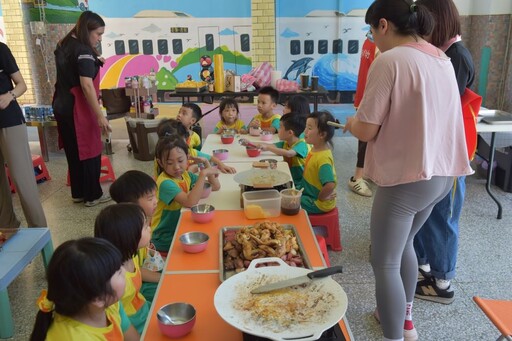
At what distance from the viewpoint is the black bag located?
18.7 feet

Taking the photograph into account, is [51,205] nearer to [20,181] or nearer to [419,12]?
[20,181]

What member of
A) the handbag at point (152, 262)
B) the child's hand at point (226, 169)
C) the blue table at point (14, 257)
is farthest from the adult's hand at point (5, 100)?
the handbag at point (152, 262)

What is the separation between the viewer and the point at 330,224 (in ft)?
9.31

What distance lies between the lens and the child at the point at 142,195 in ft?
6.07

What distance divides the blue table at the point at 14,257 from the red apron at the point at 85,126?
143 centimetres

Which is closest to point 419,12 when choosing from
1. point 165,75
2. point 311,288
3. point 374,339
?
point 311,288

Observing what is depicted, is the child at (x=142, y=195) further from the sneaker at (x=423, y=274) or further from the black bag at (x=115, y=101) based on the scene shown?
the black bag at (x=115, y=101)

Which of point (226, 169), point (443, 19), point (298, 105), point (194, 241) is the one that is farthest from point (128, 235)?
point (298, 105)

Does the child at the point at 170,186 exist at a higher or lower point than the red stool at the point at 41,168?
higher

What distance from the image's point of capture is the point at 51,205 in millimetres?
3979

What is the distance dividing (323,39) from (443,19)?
5763 millimetres

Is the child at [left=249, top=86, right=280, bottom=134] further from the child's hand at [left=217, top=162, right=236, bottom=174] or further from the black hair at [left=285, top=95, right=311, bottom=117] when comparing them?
the child's hand at [left=217, top=162, right=236, bottom=174]

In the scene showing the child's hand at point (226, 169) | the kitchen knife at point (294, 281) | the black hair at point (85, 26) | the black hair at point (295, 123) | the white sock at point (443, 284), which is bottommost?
the white sock at point (443, 284)

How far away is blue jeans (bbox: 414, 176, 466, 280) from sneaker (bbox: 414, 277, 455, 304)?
0.07 metres
